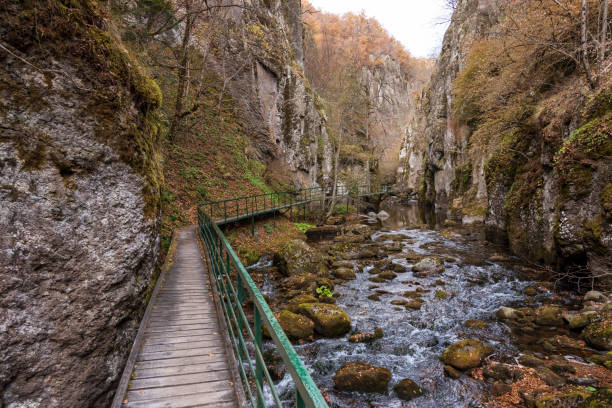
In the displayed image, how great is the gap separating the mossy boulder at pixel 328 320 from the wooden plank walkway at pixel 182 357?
2.66 m

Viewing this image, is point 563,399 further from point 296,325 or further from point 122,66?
point 122,66

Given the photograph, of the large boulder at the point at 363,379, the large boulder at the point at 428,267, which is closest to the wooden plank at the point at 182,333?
the large boulder at the point at 363,379

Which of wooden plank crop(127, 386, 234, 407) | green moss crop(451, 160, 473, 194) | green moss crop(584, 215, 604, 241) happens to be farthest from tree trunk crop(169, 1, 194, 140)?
green moss crop(451, 160, 473, 194)

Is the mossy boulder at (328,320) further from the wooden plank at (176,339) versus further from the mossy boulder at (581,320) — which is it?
the mossy boulder at (581,320)

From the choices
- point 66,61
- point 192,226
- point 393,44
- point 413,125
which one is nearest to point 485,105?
point 192,226

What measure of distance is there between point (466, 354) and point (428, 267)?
5806 mm

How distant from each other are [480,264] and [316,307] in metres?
7.63

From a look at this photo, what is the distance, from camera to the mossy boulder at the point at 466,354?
534 centimetres

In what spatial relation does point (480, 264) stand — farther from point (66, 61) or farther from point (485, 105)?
point (66, 61)

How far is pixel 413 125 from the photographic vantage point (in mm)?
43781

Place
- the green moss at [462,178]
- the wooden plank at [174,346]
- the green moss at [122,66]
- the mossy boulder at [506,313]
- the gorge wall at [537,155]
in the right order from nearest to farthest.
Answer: the wooden plank at [174,346]
the green moss at [122,66]
the mossy boulder at [506,313]
the gorge wall at [537,155]
the green moss at [462,178]

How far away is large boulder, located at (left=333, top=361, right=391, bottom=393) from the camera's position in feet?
16.5

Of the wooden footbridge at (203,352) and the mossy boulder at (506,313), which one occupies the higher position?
the wooden footbridge at (203,352)

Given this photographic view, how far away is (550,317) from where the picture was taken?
6.55 m
